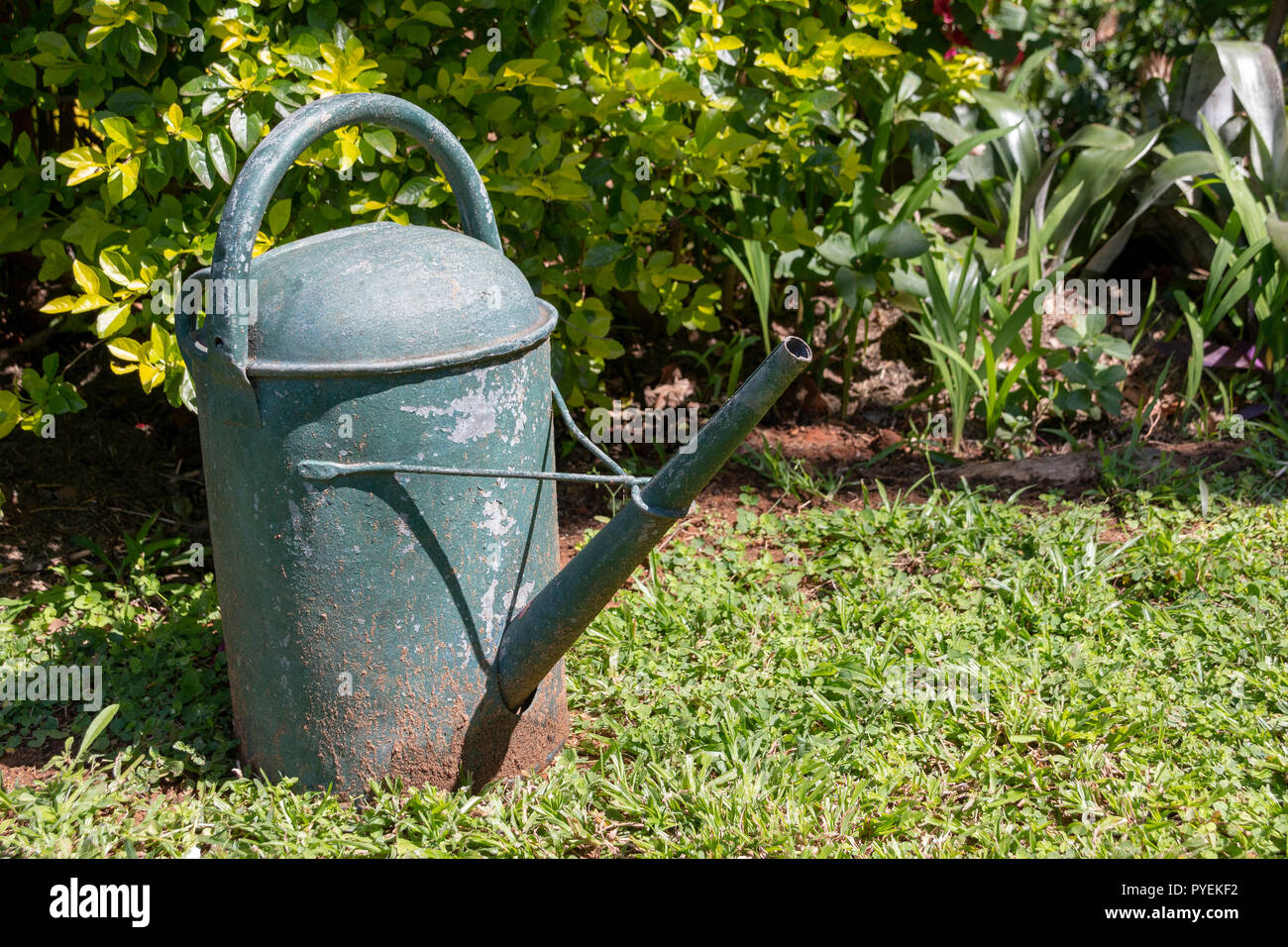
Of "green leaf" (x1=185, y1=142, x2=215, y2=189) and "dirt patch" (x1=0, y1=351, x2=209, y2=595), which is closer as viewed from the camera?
"green leaf" (x1=185, y1=142, x2=215, y2=189)

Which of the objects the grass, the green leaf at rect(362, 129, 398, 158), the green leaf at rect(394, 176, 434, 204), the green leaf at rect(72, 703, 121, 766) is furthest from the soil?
the green leaf at rect(362, 129, 398, 158)

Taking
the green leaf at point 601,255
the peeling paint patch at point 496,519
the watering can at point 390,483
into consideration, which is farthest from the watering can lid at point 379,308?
the green leaf at point 601,255

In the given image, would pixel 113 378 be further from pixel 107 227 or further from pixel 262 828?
pixel 262 828

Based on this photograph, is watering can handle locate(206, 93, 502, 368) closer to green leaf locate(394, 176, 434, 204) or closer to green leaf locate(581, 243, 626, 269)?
green leaf locate(394, 176, 434, 204)

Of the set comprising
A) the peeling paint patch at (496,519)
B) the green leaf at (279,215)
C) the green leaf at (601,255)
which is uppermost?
the green leaf at (279,215)

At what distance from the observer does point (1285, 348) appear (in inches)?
137

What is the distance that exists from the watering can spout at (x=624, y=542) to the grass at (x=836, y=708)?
266 mm

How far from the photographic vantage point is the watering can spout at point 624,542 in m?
1.69

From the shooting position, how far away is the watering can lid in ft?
5.72

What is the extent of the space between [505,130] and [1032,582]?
5.11 ft

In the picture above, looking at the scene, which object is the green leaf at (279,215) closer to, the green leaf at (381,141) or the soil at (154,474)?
the green leaf at (381,141)

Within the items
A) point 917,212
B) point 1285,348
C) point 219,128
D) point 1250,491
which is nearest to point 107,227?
point 219,128

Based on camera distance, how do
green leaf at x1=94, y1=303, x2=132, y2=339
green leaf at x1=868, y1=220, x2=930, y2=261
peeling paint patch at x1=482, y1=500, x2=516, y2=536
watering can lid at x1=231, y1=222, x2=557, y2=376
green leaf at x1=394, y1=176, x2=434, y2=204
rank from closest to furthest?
watering can lid at x1=231, y1=222, x2=557, y2=376 → peeling paint patch at x1=482, y1=500, x2=516, y2=536 → green leaf at x1=94, y1=303, x2=132, y2=339 → green leaf at x1=394, y1=176, x2=434, y2=204 → green leaf at x1=868, y1=220, x2=930, y2=261

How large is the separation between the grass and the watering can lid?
2.46 feet
